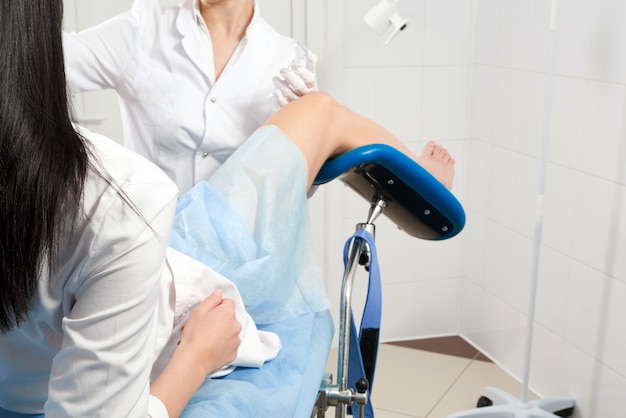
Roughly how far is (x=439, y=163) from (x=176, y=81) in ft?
2.39

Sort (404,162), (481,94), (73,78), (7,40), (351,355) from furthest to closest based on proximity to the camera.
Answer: (481,94), (73,78), (404,162), (351,355), (7,40)

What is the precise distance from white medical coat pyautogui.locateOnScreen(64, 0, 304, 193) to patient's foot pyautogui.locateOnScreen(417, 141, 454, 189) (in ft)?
1.43

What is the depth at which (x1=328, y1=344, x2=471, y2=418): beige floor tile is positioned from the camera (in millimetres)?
2607

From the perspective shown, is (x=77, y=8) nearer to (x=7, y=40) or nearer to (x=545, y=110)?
(x=545, y=110)

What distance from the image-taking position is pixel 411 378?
2797 mm

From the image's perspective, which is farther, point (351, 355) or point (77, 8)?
point (77, 8)

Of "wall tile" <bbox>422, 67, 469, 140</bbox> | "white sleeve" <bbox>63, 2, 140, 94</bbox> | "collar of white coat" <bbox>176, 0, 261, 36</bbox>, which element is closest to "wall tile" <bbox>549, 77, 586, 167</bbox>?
"wall tile" <bbox>422, 67, 469, 140</bbox>

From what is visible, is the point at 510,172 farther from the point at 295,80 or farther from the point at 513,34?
the point at 295,80

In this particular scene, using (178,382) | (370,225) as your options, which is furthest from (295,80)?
(178,382)

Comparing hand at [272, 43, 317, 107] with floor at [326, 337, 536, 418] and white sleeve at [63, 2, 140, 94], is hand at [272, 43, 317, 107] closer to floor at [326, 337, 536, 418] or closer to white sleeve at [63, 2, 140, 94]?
white sleeve at [63, 2, 140, 94]

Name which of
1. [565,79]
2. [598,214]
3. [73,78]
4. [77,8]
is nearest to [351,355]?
[73,78]

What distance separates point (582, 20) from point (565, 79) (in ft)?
0.63

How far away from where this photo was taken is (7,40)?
680 mm

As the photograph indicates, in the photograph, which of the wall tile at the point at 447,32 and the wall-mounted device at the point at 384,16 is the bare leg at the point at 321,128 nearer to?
the wall-mounted device at the point at 384,16
